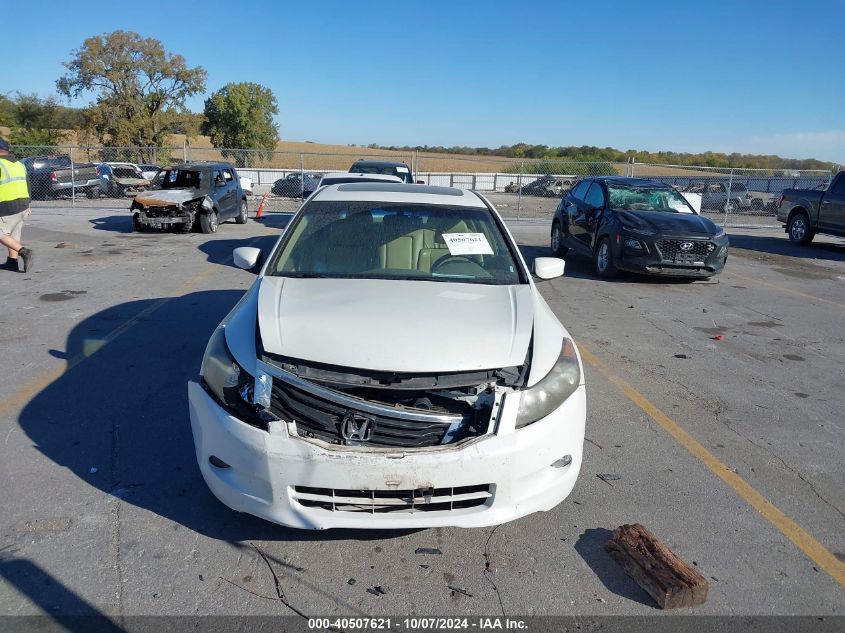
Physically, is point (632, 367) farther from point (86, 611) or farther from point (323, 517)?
point (86, 611)

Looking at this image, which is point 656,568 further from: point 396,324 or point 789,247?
point 789,247

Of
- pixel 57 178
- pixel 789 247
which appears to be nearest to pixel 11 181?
pixel 57 178

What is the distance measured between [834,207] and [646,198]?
6653 millimetres

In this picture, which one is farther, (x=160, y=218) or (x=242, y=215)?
(x=242, y=215)

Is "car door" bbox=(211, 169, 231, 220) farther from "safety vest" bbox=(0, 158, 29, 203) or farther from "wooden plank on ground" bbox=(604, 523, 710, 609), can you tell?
"wooden plank on ground" bbox=(604, 523, 710, 609)

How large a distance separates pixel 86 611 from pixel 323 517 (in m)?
1.02

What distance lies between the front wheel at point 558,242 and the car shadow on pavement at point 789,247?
5631 mm

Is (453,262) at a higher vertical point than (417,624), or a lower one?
higher

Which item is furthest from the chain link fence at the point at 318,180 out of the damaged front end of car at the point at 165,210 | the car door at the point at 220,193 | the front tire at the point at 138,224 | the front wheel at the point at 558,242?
the front tire at the point at 138,224

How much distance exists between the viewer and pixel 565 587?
3023 millimetres

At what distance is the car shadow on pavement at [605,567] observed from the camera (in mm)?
2990

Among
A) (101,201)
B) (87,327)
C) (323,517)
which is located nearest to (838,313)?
(323,517)

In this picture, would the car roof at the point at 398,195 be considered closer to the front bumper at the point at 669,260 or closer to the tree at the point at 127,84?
the front bumper at the point at 669,260

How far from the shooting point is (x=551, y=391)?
3211 mm
